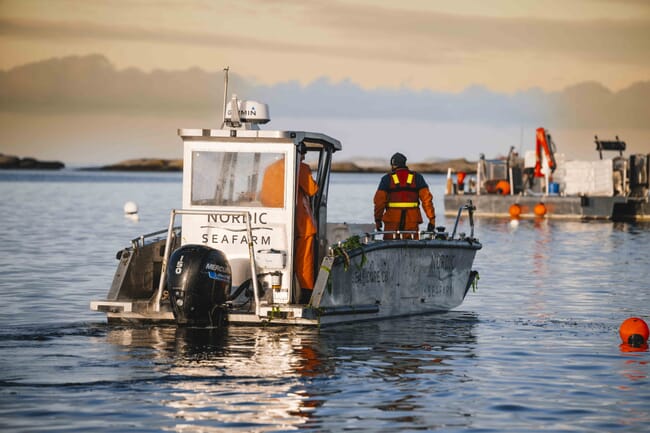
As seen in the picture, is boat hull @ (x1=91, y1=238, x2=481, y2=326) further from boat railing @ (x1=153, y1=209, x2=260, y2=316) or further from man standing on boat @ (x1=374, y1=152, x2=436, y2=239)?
man standing on boat @ (x1=374, y1=152, x2=436, y2=239)

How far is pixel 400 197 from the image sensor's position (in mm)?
16562

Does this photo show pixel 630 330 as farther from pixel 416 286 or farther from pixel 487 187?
pixel 487 187

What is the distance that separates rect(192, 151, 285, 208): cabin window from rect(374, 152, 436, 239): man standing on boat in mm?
2024

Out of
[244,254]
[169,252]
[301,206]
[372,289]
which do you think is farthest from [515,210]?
[169,252]

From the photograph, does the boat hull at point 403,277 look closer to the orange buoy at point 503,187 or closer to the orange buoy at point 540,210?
the orange buoy at point 540,210

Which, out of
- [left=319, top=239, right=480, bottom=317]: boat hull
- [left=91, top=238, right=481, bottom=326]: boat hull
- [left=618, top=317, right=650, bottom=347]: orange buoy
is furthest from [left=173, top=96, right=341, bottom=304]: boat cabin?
[left=618, top=317, right=650, bottom=347]: orange buoy

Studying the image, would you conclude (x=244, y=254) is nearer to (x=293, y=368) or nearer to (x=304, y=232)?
(x=304, y=232)

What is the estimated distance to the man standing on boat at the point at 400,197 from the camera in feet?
54.2

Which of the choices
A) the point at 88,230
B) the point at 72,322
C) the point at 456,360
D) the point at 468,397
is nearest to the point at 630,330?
the point at 456,360

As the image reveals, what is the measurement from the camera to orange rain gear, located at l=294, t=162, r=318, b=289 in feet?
49.1

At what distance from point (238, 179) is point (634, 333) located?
16.0 ft

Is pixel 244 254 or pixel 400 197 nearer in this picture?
pixel 244 254

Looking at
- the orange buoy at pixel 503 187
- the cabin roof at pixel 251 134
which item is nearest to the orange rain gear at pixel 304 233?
the cabin roof at pixel 251 134

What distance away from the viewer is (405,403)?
1089 centimetres
